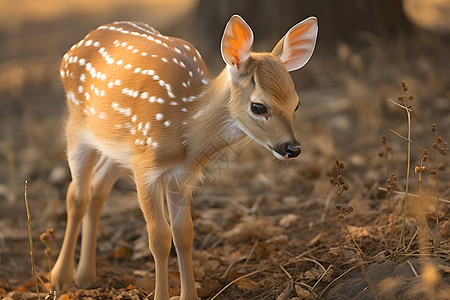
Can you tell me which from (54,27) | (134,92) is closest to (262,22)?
(134,92)

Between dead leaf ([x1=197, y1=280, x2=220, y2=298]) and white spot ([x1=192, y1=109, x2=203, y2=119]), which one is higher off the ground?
white spot ([x1=192, y1=109, x2=203, y2=119])

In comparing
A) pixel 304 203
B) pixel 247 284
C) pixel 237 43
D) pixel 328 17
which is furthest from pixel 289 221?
pixel 328 17

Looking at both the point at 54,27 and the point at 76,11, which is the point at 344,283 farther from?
the point at 76,11

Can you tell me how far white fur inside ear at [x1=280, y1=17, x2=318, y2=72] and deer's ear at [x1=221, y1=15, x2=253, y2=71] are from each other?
0.26m

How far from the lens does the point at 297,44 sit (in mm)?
3404

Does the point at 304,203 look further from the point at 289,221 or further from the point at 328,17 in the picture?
the point at 328,17

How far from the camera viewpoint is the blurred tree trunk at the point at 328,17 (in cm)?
798

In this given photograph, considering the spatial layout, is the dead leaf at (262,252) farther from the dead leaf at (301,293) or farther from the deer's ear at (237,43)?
the deer's ear at (237,43)

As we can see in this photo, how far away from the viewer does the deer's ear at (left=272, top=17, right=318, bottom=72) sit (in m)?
3.36

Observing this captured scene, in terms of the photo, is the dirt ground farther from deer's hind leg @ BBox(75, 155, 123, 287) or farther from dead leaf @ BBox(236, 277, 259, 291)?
deer's hind leg @ BBox(75, 155, 123, 287)

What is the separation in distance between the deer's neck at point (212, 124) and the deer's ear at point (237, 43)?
0.16 m

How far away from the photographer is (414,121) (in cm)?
659

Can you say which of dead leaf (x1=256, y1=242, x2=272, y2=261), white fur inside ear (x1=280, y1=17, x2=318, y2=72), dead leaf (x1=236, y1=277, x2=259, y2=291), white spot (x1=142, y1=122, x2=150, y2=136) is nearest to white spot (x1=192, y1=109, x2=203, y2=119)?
white spot (x1=142, y1=122, x2=150, y2=136)

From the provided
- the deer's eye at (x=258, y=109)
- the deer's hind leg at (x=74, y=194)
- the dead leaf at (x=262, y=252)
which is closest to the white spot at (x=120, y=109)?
the deer's hind leg at (x=74, y=194)
